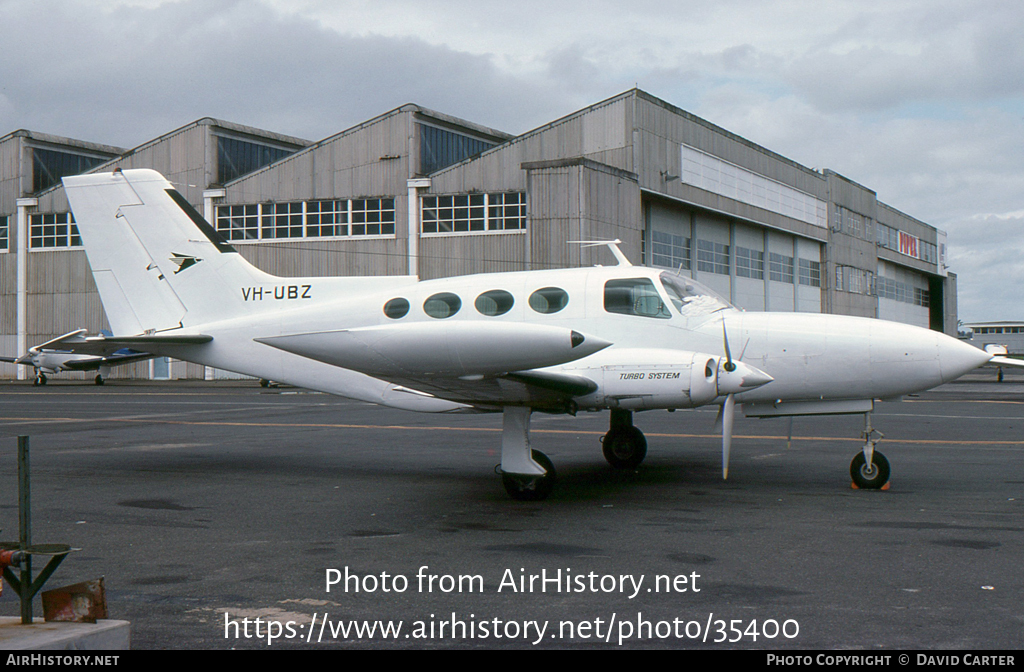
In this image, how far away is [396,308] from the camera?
1037cm

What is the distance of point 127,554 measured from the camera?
6840 mm

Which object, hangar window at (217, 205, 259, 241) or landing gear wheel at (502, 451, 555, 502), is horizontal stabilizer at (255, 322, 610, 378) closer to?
landing gear wheel at (502, 451, 555, 502)

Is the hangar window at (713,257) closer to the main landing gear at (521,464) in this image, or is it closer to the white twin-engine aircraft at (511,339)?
the white twin-engine aircraft at (511,339)

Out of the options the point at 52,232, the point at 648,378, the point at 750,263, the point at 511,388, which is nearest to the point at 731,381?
the point at 648,378

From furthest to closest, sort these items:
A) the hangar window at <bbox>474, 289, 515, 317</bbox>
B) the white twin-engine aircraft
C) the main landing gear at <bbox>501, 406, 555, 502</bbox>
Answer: the hangar window at <bbox>474, 289, 515, 317</bbox> → the main landing gear at <bbox>501, 406, 555, 502</bbox> → the white twin-engine aircraft

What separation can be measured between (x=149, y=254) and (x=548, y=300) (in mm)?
6050

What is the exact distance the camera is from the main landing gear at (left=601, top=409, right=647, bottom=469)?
1154 centimetres

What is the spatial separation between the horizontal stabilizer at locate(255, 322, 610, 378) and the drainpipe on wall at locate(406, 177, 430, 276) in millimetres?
33209

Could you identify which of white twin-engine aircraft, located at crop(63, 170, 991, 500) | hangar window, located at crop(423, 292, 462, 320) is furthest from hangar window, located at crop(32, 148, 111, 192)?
hangar window, located at crop(423, 292, 462, 320)

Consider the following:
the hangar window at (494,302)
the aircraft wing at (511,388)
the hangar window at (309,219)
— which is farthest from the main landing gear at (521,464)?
the hangar window at (309,219)

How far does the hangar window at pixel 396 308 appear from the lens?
406 inches

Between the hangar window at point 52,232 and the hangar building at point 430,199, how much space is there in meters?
0.09

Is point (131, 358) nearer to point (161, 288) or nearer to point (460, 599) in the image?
point (161, 288)
